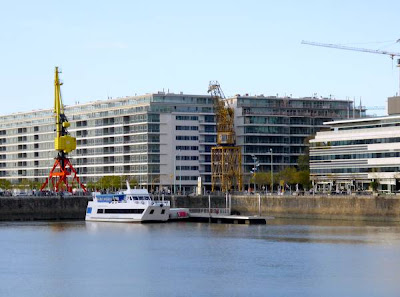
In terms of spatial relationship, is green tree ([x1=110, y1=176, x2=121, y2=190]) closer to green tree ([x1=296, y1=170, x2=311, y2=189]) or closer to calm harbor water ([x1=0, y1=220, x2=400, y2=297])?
green tree ([x1=296, y1=170, x2=311, y2=189])

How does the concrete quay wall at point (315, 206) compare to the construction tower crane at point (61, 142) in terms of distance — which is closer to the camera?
the concrete quay wall at point (315, 206)

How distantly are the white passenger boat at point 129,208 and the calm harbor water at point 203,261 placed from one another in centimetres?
997

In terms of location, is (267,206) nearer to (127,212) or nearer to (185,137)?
(127,212)

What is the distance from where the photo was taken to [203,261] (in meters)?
78.3

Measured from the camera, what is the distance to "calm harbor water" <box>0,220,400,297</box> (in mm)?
63312

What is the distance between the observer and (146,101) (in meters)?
196

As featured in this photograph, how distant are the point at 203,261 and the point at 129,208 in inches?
2008

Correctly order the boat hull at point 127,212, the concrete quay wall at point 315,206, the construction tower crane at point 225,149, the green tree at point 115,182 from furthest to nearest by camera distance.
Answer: the green tree at point 115,182
the construction tower crane at point 225,149
the boat hull at point 127,212
the concrete quay wall at point 315,206

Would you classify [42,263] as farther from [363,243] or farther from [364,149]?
[364,149]

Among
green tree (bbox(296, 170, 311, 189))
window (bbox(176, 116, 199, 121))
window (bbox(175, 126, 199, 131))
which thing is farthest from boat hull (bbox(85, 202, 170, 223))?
window (bbox(176, 116, 199, 121))

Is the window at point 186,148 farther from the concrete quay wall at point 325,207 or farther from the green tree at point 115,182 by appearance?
the concrete quay wall at point 325,207

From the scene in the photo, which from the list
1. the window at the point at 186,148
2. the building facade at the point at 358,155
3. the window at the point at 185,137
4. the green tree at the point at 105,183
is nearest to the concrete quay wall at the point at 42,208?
the building facade at the point at 358,155

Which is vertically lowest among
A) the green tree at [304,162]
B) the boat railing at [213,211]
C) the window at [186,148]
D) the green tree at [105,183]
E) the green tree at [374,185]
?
the boat railing at [213,211]

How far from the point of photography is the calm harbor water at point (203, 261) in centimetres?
6331
